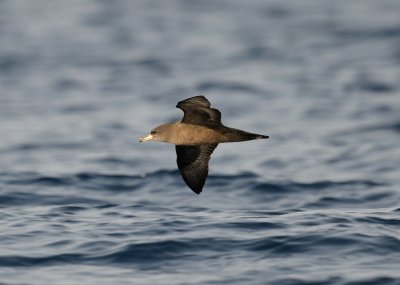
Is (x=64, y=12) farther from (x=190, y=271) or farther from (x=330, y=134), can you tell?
(x=190, y=271)

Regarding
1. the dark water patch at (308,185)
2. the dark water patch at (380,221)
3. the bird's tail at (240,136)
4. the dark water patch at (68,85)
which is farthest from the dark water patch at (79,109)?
the bird's tail at (240,136)

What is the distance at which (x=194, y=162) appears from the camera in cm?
1102

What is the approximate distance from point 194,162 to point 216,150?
6.83 meters

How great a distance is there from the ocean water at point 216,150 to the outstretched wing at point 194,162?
0.73 metres

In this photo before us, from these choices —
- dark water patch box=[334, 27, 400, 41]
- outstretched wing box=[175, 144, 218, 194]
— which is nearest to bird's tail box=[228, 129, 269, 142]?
outstretched wing box=[175, 144, 218, 194]

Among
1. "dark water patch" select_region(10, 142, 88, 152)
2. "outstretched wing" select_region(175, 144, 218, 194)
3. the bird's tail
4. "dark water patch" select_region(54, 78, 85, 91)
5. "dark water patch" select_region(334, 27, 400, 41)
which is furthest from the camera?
"dark water patch" select_region(334, 27, 400, 41)

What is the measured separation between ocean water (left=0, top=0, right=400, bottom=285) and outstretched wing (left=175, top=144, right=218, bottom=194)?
728 millimetres

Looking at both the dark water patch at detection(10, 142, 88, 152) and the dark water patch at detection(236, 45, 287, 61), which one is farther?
the dark water patch at detection(236, 45, 287, 61)

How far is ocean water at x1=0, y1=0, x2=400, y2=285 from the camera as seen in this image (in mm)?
10805

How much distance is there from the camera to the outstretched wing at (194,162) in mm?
10961

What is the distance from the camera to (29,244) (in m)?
11.2

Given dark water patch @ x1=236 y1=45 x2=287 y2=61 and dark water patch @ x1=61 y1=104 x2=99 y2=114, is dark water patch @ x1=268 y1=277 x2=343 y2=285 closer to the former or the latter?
dark water patch @ x1=61 y1=104 x2=99 y2=114

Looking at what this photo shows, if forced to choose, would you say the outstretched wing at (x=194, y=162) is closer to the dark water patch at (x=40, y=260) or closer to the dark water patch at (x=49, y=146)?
the dark water patch at (x=40, y=260)

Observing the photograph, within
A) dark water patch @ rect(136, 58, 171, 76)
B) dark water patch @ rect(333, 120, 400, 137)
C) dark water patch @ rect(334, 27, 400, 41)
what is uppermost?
dark water patch @ rect(334, 27, 400, 41)
